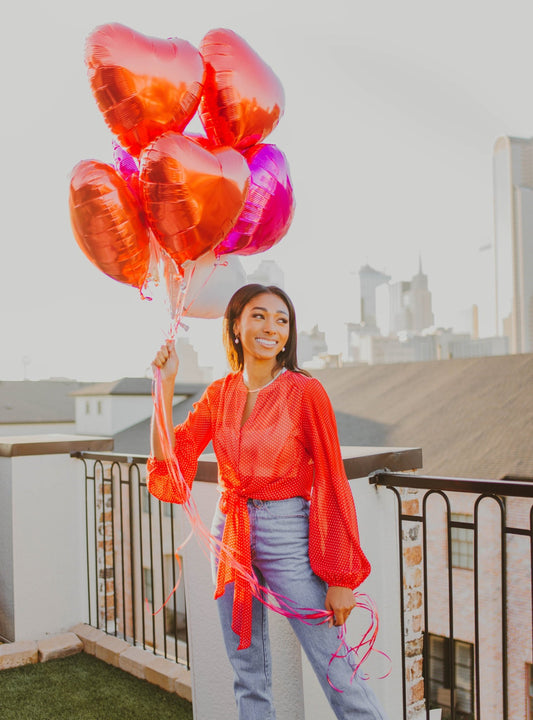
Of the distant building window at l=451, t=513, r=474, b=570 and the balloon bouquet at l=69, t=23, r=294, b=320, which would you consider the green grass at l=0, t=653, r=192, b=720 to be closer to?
the balloon bouquet at l=69, t=23, r=294, b=320

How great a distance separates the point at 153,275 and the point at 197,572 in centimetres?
109

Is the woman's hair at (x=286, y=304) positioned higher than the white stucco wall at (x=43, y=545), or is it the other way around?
the woman's hair at (x=286, y=304)

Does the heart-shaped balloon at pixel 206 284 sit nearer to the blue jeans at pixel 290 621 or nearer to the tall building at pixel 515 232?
the blue jeans at pixel 290 621

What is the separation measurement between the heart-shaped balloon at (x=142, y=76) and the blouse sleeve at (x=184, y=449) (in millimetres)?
865

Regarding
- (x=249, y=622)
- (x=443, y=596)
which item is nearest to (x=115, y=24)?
(x=249, y=622)

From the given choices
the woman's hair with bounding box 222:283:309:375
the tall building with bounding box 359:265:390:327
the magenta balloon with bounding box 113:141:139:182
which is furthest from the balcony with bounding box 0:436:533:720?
the tall building with bounding box 359:265:390:327

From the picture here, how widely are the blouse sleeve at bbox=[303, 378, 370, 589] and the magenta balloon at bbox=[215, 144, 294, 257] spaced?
0.82 meters

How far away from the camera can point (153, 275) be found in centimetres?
225

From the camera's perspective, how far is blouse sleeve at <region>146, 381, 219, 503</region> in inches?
74.3

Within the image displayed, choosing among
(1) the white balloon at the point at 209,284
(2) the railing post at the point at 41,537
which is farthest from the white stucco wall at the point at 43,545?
(1) the white balloon at the point at 209,284

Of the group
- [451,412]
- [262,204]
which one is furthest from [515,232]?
[262,204]

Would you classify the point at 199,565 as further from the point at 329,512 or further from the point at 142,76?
the point at 142,76

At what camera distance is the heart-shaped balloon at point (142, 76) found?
1.90m

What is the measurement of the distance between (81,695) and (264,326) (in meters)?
2.08
